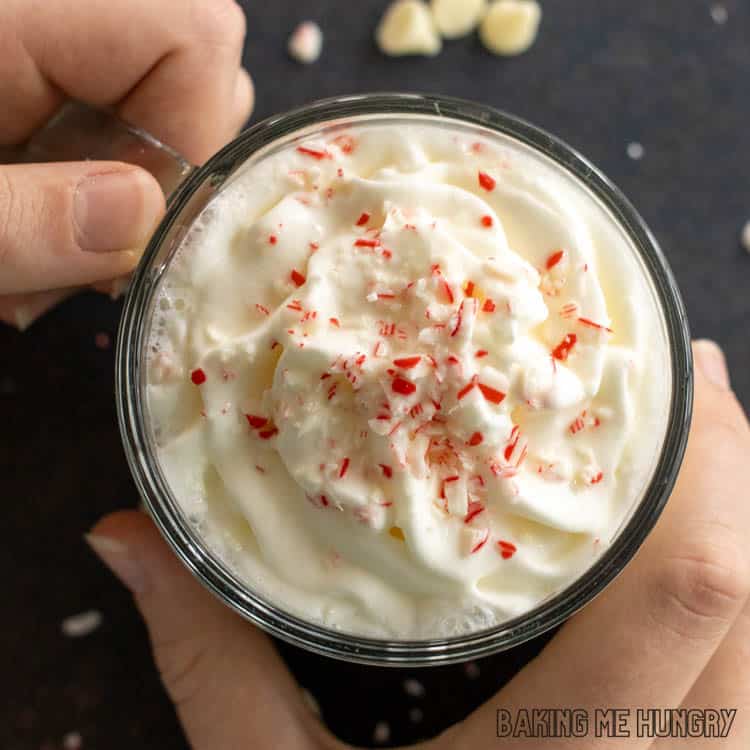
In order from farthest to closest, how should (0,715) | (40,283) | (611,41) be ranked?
(611,41)
(0,715)
(40,283)

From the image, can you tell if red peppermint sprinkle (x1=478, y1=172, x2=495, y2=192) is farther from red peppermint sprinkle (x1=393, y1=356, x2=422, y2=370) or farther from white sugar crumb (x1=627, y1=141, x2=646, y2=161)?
white sugar crumb (x1=627, y1=141, x2=646, y2=161)

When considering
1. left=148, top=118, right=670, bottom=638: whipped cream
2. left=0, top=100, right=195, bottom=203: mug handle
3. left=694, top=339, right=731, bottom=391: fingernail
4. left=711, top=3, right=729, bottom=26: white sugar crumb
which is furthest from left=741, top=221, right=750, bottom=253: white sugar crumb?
left=0, top=100, right=195, bottom=203: mug handle

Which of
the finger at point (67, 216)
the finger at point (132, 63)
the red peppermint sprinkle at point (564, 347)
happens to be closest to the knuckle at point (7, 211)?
the finger at point (67, 216)

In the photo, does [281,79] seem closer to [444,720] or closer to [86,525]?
[86,525]

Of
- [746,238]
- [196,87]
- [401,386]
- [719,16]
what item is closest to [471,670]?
[401,386]

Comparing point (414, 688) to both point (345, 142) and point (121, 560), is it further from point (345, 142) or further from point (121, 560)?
point (345, 142)

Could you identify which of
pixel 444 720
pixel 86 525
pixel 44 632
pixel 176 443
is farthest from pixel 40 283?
pixel 444 720

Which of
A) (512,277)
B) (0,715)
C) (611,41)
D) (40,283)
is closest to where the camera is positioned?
(512,277)
